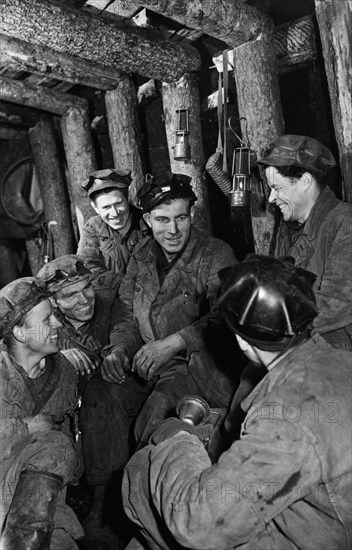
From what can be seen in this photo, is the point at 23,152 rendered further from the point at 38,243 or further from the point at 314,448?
the point at 314,448

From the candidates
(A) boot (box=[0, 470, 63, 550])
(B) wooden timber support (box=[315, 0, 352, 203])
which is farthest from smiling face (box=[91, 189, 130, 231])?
(A) boot (box=[0, 470, 63, 550])

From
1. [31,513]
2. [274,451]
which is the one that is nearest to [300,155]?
[274,451]

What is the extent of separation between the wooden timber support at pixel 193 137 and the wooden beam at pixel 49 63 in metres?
0.85

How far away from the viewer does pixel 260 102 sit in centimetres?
→ 523

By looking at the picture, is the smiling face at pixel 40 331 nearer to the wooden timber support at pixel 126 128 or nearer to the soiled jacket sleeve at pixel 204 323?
the soiled jacket sleeve at pixel 204 323

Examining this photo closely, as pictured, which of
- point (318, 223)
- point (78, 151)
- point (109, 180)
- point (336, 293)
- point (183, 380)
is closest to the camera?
point (336, 293)

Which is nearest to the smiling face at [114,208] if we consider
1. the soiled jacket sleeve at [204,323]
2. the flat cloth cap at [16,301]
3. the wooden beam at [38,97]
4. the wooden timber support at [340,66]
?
the soiled jacket sleeve at [204,323]

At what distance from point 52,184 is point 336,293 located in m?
5.88

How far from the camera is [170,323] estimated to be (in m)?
4.41

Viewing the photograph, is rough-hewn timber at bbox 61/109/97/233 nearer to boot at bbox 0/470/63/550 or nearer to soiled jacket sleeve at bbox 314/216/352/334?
soiled jacket sleeve at bbox 314/216/352/334

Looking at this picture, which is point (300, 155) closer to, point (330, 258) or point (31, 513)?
point (330, 258)

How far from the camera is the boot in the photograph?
9.70ft

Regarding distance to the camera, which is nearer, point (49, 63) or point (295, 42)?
point (295, 42)

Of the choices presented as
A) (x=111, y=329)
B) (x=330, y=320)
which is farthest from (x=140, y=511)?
(x=111, y=329)
